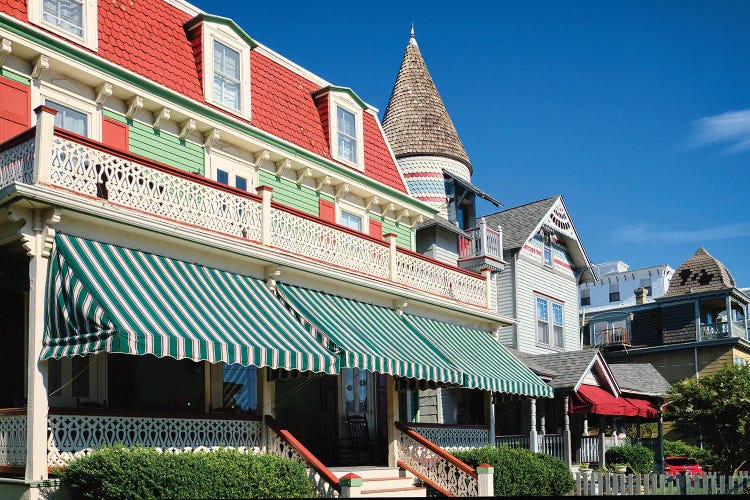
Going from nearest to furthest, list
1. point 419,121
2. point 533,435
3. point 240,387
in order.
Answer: point 240,387 < point 533,435 < point 419,121

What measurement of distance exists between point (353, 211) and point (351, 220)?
0.28 m

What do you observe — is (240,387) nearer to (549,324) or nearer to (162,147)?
(162,147)

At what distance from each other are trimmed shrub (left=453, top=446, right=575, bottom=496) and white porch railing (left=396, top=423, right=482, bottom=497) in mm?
848

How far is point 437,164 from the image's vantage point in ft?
121

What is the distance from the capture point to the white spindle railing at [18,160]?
43.9ft

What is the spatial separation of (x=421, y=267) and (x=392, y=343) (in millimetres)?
3855

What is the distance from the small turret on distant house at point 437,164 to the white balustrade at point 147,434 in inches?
739

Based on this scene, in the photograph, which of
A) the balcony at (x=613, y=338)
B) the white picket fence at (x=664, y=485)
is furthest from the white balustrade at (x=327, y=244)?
the balcony at (x=613, y=338)

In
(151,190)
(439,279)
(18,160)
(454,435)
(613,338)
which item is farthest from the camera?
(613,338)

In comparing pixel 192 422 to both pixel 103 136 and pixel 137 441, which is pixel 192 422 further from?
pixel 103 136

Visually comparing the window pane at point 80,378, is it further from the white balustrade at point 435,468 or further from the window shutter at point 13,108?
the white balustrade at point 435,468

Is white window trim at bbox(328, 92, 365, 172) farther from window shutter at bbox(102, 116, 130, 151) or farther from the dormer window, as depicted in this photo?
window shutter at bbox(102, 116, 130, 151)

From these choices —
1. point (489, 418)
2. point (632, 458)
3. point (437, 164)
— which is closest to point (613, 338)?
point (632, 458)

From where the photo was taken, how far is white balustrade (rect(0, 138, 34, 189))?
43.9ft
